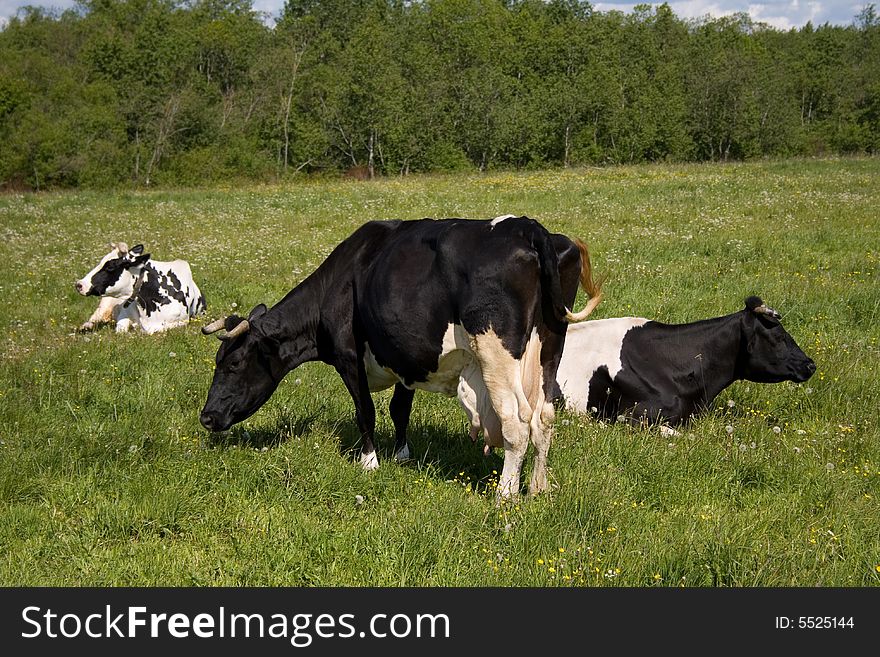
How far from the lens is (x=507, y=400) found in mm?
5867

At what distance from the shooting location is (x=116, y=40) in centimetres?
7294

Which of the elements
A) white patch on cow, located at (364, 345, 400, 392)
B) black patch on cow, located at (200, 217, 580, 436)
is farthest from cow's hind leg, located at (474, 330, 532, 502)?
white patch on cow, located at (364, 345, 400, 392)

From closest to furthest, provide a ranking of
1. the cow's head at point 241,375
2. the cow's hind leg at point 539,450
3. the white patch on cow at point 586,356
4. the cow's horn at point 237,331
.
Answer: the cow's hind leg at point 539,450, the cow's horn at point 237,331, the cow's head at point 241,375, the white patch on cow at point 586,356

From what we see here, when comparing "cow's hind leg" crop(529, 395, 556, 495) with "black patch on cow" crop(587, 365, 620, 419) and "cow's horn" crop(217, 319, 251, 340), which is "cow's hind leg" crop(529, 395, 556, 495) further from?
"cow's horn" crop(217, 319, 251, 340)

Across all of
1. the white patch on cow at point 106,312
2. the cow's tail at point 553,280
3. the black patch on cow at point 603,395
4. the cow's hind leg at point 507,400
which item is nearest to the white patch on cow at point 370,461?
the cow's hind leg at point 507,400

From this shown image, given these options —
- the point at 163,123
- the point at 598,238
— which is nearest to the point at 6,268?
the point at 598,238

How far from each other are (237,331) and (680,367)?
4351mm

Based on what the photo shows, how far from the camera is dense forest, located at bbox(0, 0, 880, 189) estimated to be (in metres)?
63.6

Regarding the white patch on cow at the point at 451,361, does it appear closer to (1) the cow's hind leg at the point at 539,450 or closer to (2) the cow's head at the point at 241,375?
(1) the cow's hind leg at the point at 539,450

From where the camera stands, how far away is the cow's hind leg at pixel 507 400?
5.80 m

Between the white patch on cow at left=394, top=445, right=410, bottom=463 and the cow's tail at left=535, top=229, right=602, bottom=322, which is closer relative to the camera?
the cow's tail at left=535, top=229, right=602, bottom=322

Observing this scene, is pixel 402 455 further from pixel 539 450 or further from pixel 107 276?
pixel 107 276

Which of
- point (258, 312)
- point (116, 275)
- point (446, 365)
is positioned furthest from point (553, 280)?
point (116, 275)

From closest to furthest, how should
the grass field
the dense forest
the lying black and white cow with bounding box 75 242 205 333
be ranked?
the grass field → the lying black and white cow with bounding box 75 242 205 333 → the dense forest
